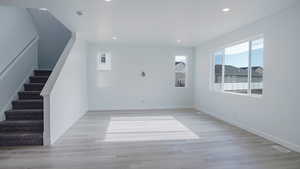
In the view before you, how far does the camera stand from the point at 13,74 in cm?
418

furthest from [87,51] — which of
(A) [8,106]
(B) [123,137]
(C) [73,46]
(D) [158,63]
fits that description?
(B) [123,137]

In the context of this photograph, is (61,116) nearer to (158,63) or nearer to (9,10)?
→ (9,10)

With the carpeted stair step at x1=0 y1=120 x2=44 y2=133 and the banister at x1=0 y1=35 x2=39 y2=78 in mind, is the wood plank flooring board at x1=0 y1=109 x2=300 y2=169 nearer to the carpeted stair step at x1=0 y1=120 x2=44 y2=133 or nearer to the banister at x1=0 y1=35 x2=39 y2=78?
the carpeted stair step at x1=0 y1=120 x2=44 y2=133

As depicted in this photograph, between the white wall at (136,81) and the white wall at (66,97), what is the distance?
0.86 metres

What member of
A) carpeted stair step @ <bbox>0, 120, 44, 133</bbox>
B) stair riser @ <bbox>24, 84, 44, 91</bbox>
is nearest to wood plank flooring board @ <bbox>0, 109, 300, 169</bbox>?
carpeted stair step @ <bbox>0, 120, 44, 133</bbox>

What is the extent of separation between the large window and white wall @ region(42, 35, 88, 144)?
403cm

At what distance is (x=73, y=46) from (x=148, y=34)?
193 centimetres

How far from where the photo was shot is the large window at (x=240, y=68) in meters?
4.06

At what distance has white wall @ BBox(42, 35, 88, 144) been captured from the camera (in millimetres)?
3354

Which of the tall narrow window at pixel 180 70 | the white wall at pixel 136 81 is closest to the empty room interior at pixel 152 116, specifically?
the white wall at pixel 136 81

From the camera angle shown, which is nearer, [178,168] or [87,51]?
[178,168]

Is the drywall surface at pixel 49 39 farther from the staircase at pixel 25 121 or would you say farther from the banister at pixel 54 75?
the banister at pixel 54 75

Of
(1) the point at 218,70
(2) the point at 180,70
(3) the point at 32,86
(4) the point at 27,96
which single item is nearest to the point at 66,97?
(4) the point at 27,96

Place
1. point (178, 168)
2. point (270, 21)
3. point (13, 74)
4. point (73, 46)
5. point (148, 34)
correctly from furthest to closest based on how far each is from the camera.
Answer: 1. point (148, 34)
2. point (73, 46)
3. point (13, 74)
4. point (270, 21)
5. point (178, 168)
